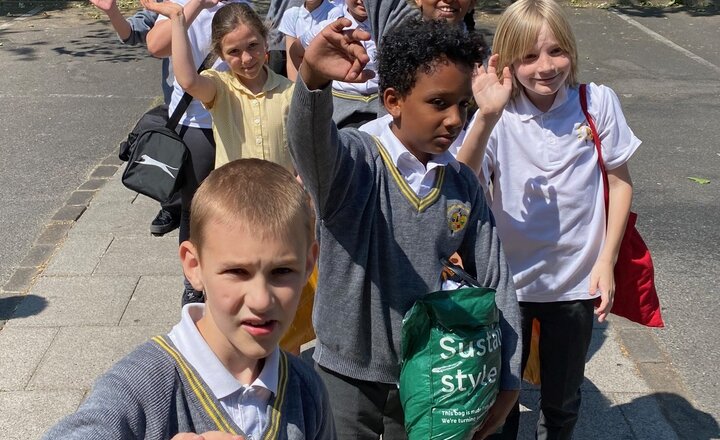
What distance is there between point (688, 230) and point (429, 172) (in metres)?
4.37

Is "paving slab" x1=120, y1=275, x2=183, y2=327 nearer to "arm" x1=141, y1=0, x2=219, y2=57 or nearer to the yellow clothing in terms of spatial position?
the yellow clothing

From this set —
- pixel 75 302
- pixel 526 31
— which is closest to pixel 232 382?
pixel 526 31

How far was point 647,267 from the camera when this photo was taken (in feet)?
11.1

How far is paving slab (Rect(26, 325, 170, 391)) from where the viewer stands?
420 cm

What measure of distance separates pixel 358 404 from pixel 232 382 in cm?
102

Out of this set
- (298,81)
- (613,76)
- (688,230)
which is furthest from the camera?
(613,76)

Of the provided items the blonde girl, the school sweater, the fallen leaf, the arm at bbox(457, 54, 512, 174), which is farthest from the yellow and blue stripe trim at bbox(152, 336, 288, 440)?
the fallen leaf

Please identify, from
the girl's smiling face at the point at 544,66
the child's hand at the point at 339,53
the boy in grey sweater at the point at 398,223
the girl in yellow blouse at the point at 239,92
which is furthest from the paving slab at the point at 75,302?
the child's hand at the point at 339,53

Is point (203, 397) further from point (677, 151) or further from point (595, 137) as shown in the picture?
point (677, 151)

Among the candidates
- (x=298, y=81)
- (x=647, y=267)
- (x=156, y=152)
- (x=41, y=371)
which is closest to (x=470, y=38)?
(x=298, y=81)

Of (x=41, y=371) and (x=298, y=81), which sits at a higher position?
(x=298, y=81)

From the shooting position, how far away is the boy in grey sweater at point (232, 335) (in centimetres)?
166

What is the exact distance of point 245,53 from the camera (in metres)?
4.11

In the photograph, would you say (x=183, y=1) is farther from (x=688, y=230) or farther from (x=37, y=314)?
(x=688, y=230)
